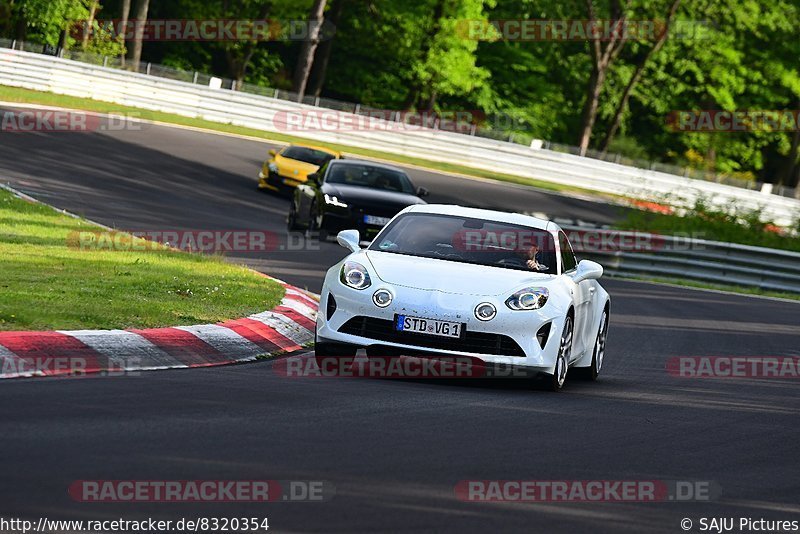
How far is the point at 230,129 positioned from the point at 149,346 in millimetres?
35613

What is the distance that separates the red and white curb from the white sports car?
86 centimetres

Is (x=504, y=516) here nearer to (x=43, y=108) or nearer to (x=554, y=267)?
(x=554, y=267)

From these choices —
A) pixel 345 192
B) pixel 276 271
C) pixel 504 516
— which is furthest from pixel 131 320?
pixel 345 192

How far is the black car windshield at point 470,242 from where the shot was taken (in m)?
11.5

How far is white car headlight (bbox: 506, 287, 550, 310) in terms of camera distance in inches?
418

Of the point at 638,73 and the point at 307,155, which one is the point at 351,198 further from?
the point at 638,73

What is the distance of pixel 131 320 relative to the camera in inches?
434

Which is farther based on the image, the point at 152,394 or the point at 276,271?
the point at 276,271

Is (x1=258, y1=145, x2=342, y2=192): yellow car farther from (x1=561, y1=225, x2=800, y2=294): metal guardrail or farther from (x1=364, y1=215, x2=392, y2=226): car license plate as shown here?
(x1=364, y1=215, x2=392, y2=226): car license plate

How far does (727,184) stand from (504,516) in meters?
46.9

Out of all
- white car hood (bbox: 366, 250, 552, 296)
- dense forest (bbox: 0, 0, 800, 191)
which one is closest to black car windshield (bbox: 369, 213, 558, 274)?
white car hood (bbox: 366, 250, 552, 296)
